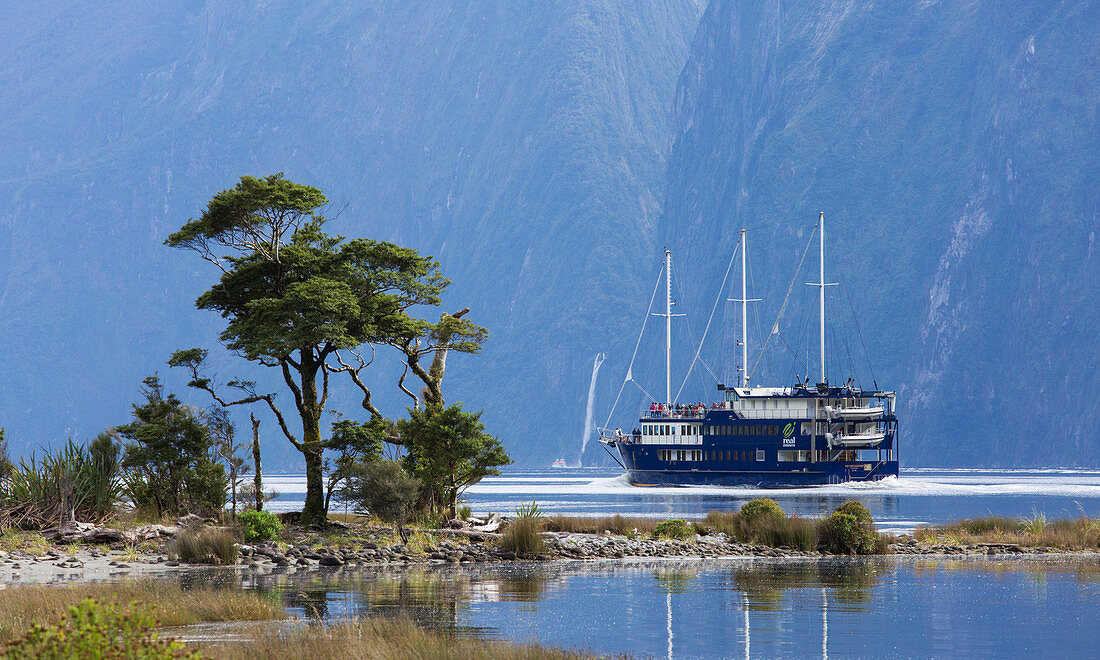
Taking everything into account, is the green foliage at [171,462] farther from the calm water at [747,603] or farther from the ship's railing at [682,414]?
the ship's railing at [682,414]

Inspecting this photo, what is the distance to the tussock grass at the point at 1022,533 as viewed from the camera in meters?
34.5

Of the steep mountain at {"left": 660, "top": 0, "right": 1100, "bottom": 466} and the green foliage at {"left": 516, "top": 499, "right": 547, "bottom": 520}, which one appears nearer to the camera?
the green foliage at {"left": 516, "top": 499, "right": 547, "bottom": 520}

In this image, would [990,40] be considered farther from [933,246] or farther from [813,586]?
[813,586]

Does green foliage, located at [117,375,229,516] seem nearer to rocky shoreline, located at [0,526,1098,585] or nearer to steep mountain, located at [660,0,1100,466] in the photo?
rocky shoreline, located at [0,526,1098,585]

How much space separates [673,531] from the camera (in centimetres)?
3603

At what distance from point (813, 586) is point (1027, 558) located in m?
11.0

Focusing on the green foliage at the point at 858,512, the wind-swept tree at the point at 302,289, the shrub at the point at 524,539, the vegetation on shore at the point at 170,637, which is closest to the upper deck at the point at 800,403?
the green foliage at the point at 858,512

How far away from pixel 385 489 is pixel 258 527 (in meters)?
3.31

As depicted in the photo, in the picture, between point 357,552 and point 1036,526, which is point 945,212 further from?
point 357,552

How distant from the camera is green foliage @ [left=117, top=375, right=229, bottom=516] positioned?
31125 millimetres

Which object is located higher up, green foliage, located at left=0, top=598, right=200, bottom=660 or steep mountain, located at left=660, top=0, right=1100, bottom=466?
steep mountain, located at left=660, top=0, right=1100, bottom=466

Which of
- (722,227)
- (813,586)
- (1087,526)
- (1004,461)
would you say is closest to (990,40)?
(722,227)

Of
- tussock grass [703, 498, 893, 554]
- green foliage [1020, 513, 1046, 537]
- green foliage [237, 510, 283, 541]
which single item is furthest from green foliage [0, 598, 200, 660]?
green foliage [1020, 513, 1046, 537]

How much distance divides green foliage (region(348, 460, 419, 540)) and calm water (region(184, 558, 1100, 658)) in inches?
123
